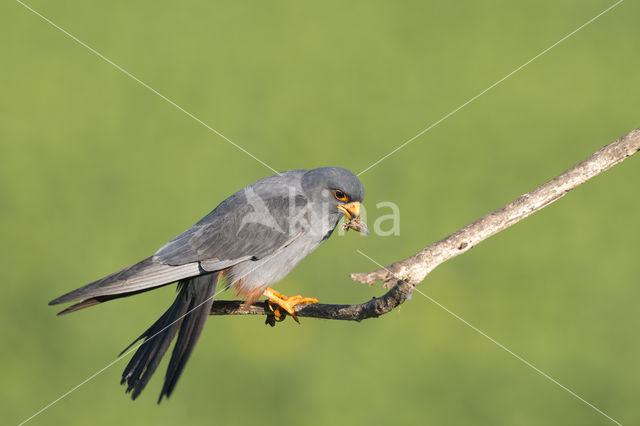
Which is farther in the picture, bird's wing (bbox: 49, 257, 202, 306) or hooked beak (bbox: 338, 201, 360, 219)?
hooked beak (bbox: 338, 201, 360, 219)

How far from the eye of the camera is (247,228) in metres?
3.42

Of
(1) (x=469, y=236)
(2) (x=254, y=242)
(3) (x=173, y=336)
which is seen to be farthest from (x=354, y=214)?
(3) (x=173, y=336)

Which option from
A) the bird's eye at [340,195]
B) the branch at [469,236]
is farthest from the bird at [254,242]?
the branch at [469,236]

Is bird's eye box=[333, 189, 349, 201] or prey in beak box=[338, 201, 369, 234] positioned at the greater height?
bird's eye box=[333, 189, 349, 201]

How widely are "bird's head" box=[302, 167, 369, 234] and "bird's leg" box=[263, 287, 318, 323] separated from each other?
1.74ft

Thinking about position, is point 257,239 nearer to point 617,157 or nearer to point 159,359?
point 159,359

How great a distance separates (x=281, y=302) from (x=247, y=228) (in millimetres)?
477

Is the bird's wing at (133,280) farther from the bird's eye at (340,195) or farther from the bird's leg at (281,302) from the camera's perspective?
the bird's eye at (340,195)

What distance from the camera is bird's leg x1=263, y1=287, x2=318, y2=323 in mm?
3400

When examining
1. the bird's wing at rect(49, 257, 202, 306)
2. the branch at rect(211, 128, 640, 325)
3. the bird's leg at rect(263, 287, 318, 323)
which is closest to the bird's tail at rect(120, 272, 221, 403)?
the bird's wing at rect(49, 257, 202, 306)

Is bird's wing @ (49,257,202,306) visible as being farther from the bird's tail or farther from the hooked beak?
the hooked beak

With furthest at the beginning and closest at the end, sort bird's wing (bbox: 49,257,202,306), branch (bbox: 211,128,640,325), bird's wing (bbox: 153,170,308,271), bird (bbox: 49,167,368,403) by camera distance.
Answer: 1. bird's wing (bbox: 153,170,308,271)
2. bird (bbox: 49,167,368,403)
3. bird's wing (bbox: 49,257,202,306)
4. branch (bbox: 211,128,640,325)

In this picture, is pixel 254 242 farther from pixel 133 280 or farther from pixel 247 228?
pixel 133 280

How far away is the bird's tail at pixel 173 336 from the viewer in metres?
2.96
